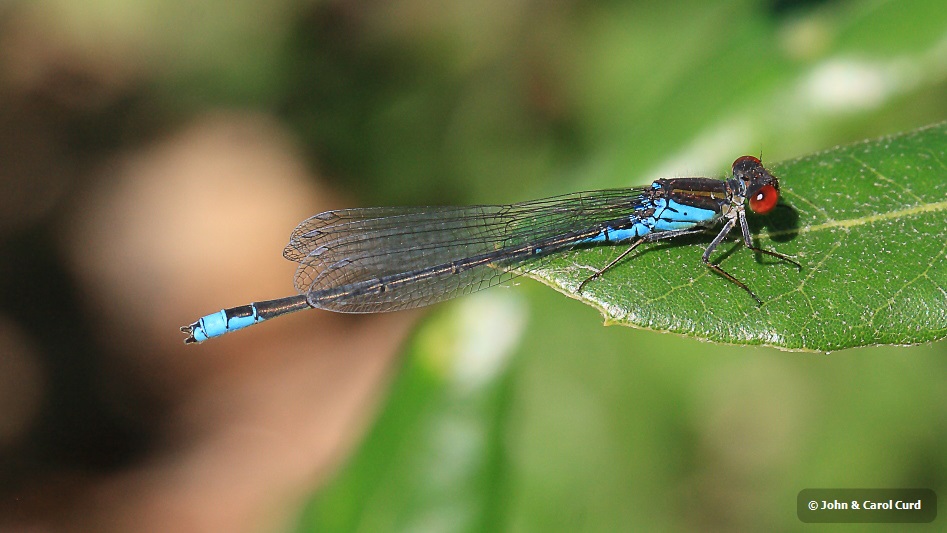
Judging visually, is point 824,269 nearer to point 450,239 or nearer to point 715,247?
point 715,247

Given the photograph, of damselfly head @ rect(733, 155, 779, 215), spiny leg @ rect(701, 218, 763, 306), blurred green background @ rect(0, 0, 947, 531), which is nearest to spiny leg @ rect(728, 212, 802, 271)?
spiny leg @ rect(701, 218, 763, 306)

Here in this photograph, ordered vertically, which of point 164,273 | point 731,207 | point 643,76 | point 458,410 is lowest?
point 458,410

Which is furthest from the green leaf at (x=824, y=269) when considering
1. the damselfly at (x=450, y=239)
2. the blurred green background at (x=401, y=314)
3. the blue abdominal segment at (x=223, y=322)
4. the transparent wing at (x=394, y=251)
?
the blue abdominal segment at (x=223, y=322)

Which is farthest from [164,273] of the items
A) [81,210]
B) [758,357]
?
[758,357]

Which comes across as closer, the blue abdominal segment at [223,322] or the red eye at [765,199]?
the red eye at [765,199]

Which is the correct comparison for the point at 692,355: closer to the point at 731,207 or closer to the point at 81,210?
the point at 731,207

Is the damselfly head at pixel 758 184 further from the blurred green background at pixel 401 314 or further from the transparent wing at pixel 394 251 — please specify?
the transparent wing at pixel 394 251
